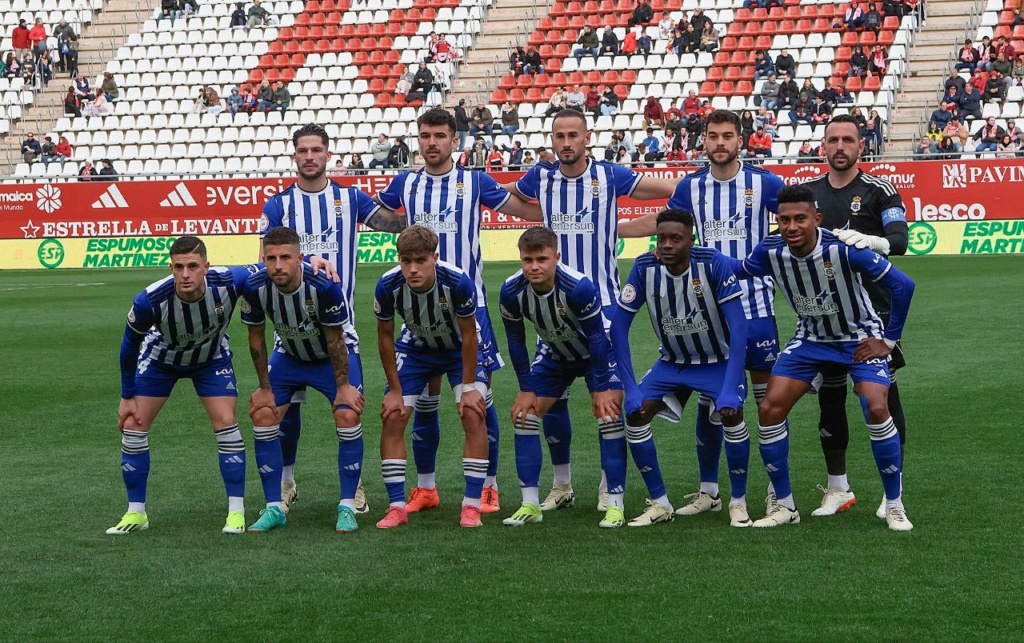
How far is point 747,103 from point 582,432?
22.1 metres

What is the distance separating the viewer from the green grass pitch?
16.7 feet

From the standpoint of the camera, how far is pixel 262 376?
23.2 ft

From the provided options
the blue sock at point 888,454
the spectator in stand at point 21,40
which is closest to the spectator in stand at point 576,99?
the spectator in stand at point 21,40

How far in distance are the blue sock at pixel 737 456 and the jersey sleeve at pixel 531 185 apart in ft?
6.51

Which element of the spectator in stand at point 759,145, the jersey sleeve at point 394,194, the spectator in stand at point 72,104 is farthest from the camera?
the spectator in stand at point 72,104

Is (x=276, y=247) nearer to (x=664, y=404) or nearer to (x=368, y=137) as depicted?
(x=664, y=404)

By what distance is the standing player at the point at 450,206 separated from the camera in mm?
7586

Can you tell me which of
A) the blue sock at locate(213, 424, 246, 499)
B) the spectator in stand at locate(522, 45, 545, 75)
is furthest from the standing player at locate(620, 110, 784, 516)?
the spectator in stand at locate(522, 45, 545, 75)

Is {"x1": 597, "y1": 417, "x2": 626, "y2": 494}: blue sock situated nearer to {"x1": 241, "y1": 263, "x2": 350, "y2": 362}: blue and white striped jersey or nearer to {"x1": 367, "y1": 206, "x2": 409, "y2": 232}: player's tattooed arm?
{"x1": 241, "y1": 263, "x2": 350, "y2": 362}: blue and white striped jersey

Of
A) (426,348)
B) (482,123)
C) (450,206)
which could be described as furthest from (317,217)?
(482,123)

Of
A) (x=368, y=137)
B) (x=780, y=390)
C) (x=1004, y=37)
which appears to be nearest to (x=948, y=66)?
(x=1004, y=37)

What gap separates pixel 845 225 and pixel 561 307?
174 centimetres

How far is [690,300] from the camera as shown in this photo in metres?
6.93

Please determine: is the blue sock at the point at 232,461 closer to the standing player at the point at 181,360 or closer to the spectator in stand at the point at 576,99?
the standing player at the point at 181,360
